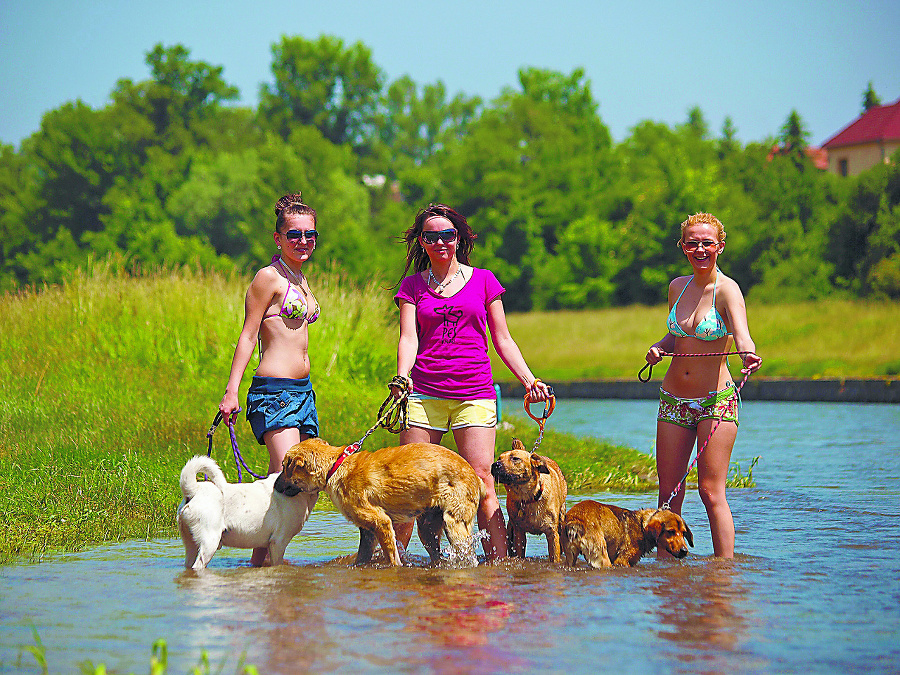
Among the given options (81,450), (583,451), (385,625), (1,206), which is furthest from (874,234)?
(1,206)

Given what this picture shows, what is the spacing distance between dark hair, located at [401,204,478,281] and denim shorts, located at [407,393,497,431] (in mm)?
930

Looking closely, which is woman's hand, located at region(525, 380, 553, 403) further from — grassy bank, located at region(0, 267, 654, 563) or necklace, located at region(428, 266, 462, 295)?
grassy bank, located at region(0, 267, 654, 563)

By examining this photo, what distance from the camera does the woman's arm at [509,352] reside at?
23.0 ft

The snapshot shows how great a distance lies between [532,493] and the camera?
6969mm

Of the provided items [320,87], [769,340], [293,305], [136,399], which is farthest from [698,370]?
[320,87]

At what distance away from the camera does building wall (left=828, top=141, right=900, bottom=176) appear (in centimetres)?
7381

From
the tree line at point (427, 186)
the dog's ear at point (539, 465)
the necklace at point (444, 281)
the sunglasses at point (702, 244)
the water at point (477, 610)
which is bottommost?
the water at point (477, 610)

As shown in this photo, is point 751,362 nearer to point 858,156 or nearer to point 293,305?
point 293,305

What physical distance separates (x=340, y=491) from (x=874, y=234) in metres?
41.4

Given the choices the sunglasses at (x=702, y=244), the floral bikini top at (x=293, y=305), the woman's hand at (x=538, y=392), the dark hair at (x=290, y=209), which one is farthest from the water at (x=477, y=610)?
the dark hair at (x=290, y=209)

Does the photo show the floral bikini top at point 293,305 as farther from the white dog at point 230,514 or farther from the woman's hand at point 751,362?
the woman's hand at point 751,362

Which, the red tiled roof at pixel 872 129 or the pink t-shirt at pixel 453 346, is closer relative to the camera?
the pink t-shirt at pixel 453 346

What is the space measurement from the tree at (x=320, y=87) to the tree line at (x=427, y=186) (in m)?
0.20

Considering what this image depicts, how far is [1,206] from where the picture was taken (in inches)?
3538
